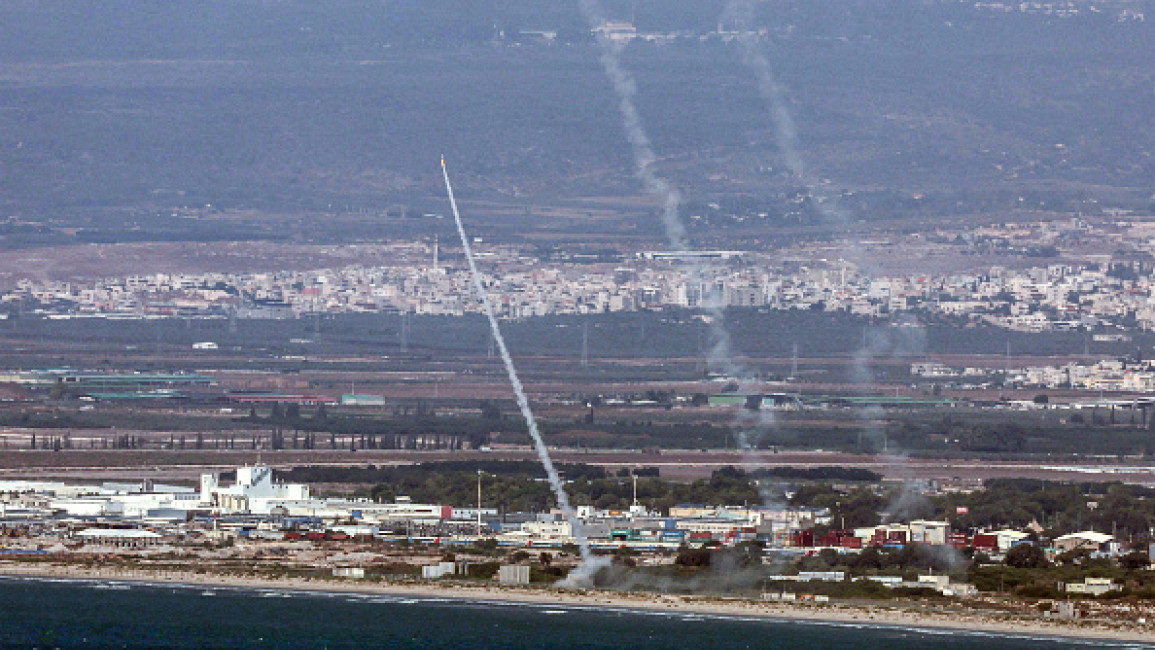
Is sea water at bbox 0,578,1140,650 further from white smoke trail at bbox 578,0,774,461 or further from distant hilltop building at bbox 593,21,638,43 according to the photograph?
distant hilltop building at bbox 593,21,638,43

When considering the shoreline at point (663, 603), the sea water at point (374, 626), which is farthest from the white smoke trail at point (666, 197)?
the sea water at point (374, 626)

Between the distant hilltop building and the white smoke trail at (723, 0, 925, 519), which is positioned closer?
the white smoke trail at (723, 0, 925, 519)

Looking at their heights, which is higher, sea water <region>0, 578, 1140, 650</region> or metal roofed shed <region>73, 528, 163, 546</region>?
metal roofed shed <region>73, 528, 163, 546</region>

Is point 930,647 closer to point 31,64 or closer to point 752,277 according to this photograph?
point 752,277

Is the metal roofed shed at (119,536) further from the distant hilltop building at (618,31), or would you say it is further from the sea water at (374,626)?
the distant hilltop building at (618,31)

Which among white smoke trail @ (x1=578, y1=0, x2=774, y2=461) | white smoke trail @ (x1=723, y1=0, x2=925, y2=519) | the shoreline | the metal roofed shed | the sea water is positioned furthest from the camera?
white smoke trail @ (x1=578, y1=0, x2=774, y2=461)

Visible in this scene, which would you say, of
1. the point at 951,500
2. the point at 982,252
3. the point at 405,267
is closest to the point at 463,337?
the point at 405,267

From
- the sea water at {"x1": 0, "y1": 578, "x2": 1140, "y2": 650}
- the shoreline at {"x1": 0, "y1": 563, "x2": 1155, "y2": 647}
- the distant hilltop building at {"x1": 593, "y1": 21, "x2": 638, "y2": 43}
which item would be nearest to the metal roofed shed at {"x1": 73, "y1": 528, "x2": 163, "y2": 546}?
the shoreline at {"x1": 0, "y1": 563, "x2": 1155, "y2": 647}
